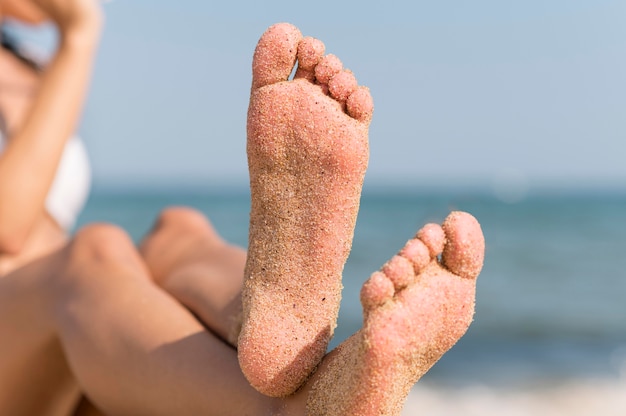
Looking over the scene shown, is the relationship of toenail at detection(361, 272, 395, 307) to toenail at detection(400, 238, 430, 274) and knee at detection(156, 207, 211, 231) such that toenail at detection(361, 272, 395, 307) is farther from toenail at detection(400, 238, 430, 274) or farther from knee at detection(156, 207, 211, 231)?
knee at detection(156, 207, 211, 231)

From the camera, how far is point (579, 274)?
228 inches

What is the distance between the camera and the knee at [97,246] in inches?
Answer: 38.7

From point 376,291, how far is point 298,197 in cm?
17

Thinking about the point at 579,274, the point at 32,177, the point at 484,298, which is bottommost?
the point at 32,177

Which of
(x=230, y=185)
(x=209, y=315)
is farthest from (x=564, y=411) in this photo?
(x=230, y=185)

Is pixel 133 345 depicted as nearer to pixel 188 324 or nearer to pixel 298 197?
pixel 188 324

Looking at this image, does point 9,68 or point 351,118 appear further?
point 9,68

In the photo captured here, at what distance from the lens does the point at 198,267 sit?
3.44 ft

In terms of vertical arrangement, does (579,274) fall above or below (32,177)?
above

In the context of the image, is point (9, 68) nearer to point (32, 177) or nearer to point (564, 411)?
point (32, 177)

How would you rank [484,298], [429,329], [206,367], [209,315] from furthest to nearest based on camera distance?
[484,298], [209,315], [206,367], [429,329]

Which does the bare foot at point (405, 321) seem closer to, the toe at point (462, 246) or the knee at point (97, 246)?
the toe at point (462, 246)

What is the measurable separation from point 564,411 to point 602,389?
369 millimetres

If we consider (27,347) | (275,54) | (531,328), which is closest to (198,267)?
(27,347)
